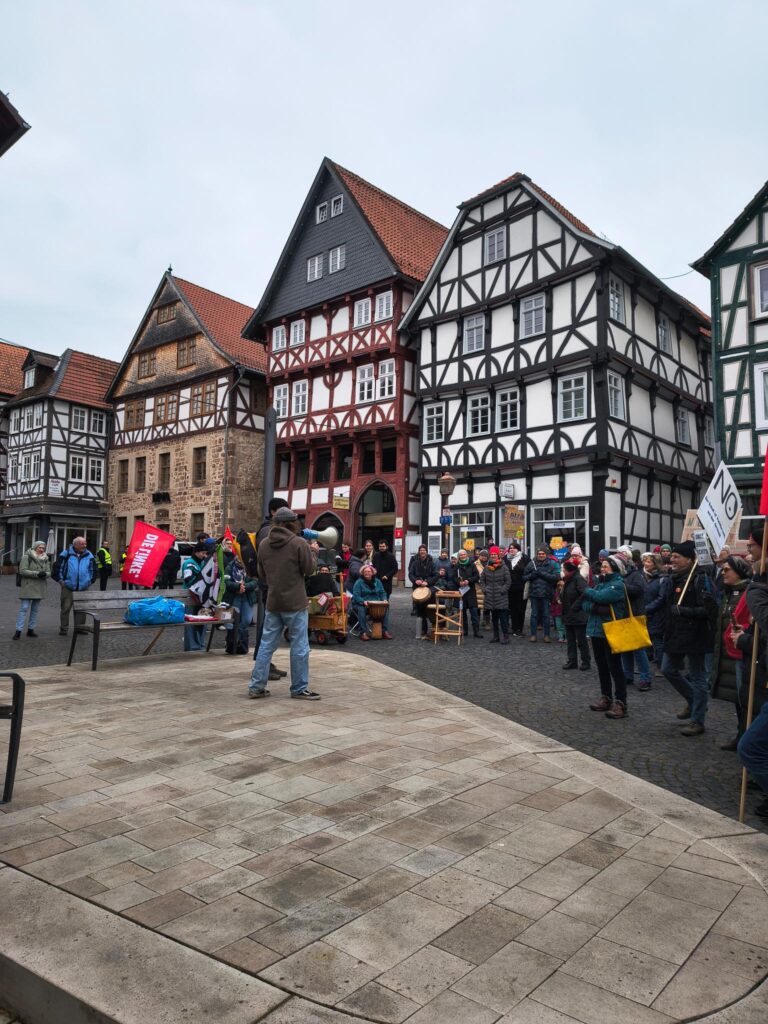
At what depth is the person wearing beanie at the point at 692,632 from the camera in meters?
6.88

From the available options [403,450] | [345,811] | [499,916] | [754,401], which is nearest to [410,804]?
[345,811]

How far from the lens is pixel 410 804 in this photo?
4352mm

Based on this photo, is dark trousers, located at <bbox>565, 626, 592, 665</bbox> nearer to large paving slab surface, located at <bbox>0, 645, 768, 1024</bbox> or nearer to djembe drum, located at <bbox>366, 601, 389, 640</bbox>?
djembe drum, located at <bbox>366, 601, 389, 640</bbox>

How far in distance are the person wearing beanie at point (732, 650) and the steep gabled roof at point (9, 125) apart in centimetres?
1077

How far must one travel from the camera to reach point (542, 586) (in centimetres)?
1406

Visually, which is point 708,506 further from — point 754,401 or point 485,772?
point 754,401

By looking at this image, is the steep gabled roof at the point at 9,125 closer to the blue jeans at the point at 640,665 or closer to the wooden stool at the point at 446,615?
the wooden stool at the point at 446,615

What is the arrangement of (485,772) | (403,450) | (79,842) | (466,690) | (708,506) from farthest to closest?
(403,450) < (466,690) < (708,506) < (485,772) < (79,842)

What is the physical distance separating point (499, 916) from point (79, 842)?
6.79 ft

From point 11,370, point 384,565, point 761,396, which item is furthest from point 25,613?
point 11,370

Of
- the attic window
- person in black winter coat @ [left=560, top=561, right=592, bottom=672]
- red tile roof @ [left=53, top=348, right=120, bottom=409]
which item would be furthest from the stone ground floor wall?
person in black winter coat @ [left=560, top=561, right=592, bottom=672]

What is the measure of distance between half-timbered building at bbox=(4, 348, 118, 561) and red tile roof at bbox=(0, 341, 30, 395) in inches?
116

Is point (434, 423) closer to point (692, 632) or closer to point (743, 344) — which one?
point (743, 344)

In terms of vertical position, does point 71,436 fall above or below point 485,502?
above
